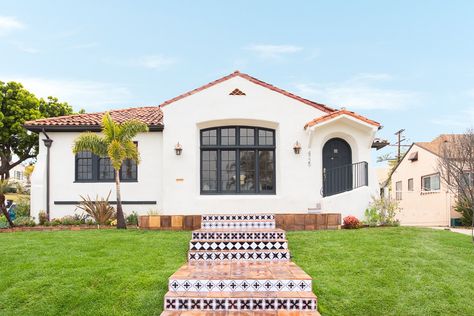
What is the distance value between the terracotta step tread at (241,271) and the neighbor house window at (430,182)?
2026cm

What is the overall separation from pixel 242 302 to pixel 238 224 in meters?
5.88

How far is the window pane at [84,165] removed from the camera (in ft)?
55.9

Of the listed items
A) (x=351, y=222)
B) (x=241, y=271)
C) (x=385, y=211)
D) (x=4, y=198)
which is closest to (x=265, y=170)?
(x=351, y=222)

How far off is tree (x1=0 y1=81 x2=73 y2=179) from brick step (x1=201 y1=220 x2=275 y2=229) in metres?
20.4

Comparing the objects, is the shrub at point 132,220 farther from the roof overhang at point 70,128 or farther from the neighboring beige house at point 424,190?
the neighboring beige house at point 424,190

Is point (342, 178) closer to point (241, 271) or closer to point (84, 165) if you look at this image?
point (241, 271)

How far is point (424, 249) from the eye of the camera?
416 inches

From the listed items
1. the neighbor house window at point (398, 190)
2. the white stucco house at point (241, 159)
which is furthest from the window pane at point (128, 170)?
the neighbor house window at point (398, 190)

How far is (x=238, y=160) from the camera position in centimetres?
1565

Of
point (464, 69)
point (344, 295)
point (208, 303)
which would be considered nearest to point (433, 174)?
point (464, 69)

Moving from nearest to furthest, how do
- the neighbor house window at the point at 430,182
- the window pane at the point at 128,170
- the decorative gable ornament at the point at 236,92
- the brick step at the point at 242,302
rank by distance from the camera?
1. the brick step at the point at 242,302
2. the decorative gable ornament at the point at 236,92
3. the window pane at the point at 128,170
4. the neighbor house window at the point at 430,182

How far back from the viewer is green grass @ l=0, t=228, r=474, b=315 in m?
7.32

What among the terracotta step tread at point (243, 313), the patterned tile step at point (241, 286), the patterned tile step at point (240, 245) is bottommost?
the terracotta step tread at point (243, 313)

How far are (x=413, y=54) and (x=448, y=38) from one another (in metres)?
1.47
